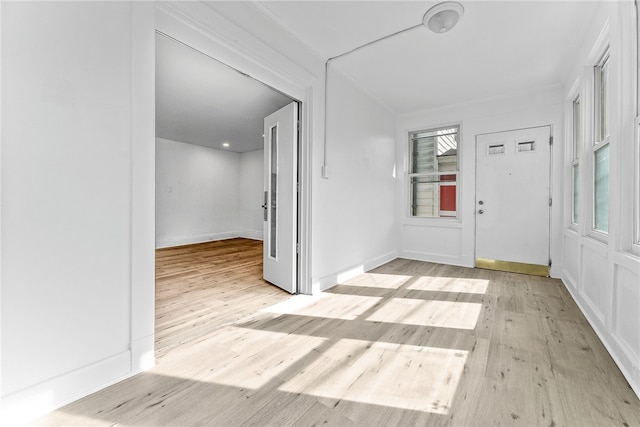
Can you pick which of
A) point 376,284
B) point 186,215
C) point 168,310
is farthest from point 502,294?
point 186,215

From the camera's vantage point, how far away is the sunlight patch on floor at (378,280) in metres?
3.35

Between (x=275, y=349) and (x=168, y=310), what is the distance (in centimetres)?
125

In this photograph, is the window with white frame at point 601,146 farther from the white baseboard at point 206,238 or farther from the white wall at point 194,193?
the white wall at point 194,193

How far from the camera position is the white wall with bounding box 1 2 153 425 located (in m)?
1.18

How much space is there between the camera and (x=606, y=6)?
6.75 feet

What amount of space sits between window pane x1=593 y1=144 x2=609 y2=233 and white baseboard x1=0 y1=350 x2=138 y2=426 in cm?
356

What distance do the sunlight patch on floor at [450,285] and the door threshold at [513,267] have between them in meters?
0.81

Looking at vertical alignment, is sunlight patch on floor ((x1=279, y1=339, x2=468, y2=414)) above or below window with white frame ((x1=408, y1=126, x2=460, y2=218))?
below

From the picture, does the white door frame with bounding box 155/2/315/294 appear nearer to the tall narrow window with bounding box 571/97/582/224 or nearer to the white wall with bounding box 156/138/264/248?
the tall narrow window with bounding box 571/97/582/224

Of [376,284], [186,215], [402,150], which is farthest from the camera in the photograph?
[186,215]

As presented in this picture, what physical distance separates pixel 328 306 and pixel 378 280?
1.12 meters

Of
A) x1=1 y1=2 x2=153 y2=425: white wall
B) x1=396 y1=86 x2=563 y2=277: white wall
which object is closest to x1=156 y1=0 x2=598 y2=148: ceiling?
x1=396 y1=86 x2=563 y2=277: white wall

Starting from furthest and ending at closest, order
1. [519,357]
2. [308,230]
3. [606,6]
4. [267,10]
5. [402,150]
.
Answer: [402,150]
[308,230]
[267,10]
[606,6]
[519,357]

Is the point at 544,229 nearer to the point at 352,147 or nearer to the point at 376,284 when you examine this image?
the point at 376,284
